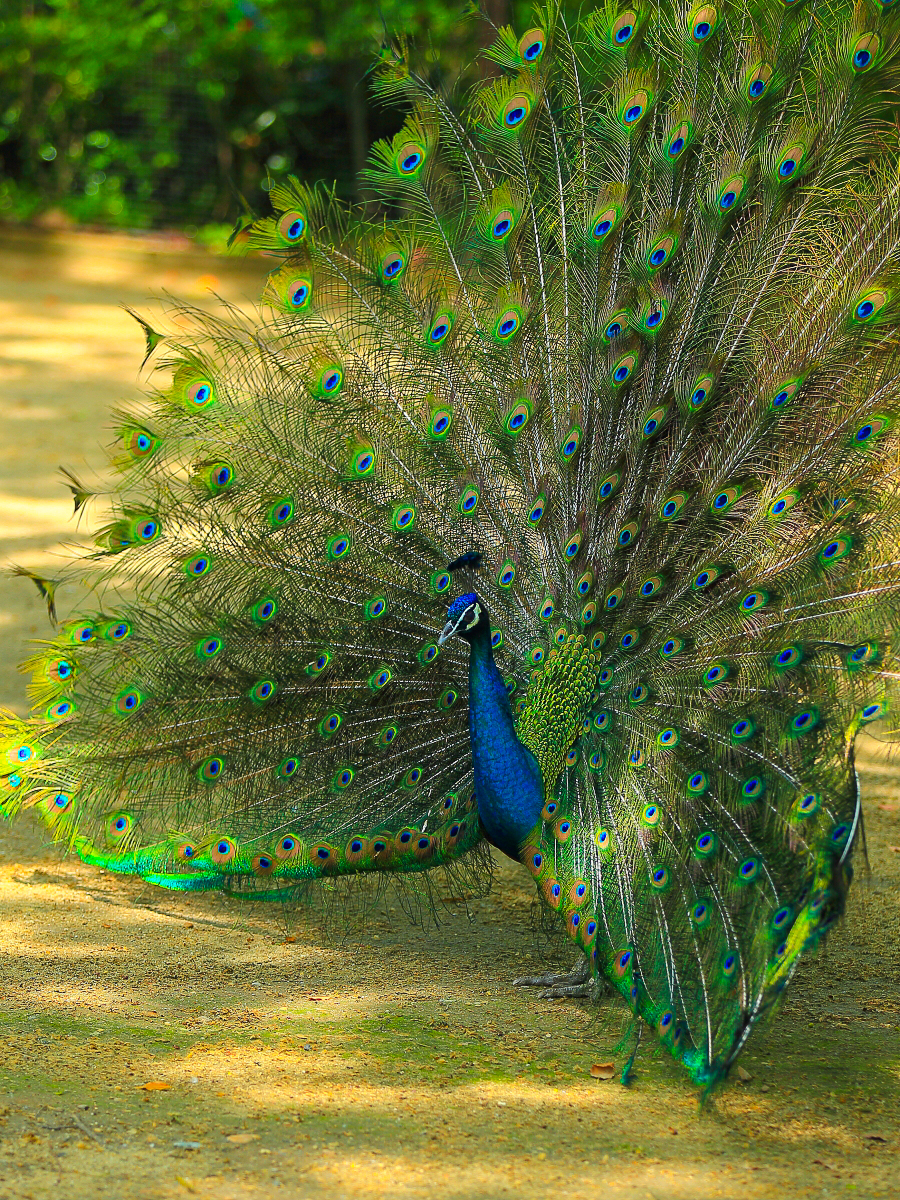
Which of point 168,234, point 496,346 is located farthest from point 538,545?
point 168,234

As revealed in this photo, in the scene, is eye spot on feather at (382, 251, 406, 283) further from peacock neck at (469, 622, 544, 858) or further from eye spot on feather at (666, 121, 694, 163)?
peacock neck at (469, 622, 544, 858)

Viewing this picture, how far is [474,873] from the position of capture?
4820mm

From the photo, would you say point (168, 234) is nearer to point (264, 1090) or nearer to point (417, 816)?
point (417, 816)

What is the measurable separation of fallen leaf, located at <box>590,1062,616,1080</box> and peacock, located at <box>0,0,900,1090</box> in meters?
0.28

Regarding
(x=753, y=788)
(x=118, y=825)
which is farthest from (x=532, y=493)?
(x=118, y=825)

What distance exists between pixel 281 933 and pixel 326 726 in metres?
0.79

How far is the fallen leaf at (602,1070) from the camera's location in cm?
378

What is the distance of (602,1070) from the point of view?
382 centimetres

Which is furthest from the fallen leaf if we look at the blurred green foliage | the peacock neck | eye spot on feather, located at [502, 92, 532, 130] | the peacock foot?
the blurred green foliage

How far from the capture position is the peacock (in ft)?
13.3

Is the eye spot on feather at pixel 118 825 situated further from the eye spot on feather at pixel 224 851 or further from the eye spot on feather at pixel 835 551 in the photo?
the eye spot on feather at pixel 835 551

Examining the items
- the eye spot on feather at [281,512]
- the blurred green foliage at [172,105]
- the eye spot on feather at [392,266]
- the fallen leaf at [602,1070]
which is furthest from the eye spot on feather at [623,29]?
the blurred green foliage at [172,105]

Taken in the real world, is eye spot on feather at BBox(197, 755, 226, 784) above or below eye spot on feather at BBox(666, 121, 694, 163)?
below

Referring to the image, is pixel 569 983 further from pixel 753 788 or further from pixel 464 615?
pixel 464 615
